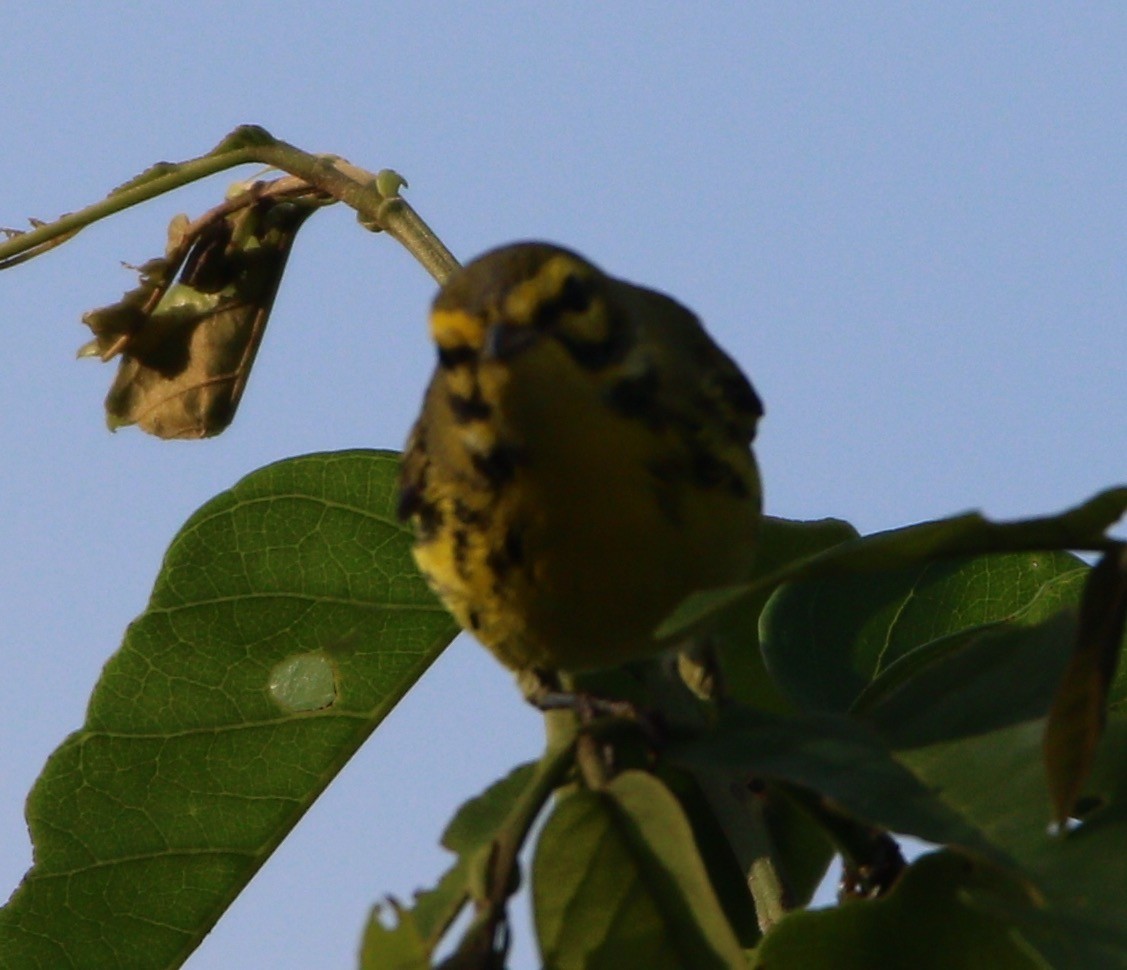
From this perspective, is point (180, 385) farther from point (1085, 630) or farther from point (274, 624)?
point (1085, 630)

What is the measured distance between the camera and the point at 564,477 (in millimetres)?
2900

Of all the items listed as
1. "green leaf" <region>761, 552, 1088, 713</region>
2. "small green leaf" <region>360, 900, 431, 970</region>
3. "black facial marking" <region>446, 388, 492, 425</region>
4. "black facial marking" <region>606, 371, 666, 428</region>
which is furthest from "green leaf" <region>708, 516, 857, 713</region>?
"small green leaf" <region>360, 900, 431, 970</region>

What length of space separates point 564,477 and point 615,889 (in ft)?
2.84

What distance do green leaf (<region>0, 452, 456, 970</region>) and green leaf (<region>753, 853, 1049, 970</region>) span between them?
1.61m

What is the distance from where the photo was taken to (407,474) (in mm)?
3342

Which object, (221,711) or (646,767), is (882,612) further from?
(221,711)

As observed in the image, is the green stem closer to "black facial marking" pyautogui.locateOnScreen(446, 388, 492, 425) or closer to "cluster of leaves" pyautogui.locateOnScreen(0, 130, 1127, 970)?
"cluster of leaves" pyautogui.locateOnScreen(0, 130, 1127, 970)

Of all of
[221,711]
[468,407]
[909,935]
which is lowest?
[909,935]

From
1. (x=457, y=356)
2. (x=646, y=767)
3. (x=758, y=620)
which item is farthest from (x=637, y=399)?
(x=646, y=767)

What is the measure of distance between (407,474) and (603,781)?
1.27 metres

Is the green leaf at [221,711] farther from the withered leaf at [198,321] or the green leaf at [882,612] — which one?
the green leaf at [882,612]

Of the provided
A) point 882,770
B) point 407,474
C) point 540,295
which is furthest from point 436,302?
point 882,770

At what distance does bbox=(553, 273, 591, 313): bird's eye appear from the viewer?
2.99 m

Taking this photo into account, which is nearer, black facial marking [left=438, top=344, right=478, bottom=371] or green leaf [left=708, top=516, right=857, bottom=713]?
black facial marking [left=438, top=344, right=478, bottom=371]
